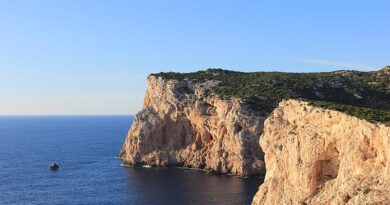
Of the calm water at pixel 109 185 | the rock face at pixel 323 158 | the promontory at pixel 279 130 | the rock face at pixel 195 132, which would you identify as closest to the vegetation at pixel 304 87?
the promontory at pixel 279 130

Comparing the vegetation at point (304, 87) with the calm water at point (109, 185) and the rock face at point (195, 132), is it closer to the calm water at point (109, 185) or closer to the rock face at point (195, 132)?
the rock face at point (195, 132)

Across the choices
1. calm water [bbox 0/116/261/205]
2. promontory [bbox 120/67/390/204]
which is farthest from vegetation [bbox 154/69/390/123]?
calm water [bbox 0/116/261/205]

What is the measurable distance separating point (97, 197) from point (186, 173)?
25730 millimetres

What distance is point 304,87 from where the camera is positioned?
110500 millimetres

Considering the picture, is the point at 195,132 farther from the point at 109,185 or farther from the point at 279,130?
the point at 279,130

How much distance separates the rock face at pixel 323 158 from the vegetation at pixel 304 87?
37037 mm

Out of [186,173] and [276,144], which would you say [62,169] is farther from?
[276,144]

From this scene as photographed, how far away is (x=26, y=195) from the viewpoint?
8388 cm

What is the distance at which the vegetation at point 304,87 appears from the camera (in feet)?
340

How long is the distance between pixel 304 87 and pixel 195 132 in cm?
2776

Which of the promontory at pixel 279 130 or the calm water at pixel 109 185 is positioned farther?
the calm water at pixel 109 185

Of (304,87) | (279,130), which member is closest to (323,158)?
(279,130)

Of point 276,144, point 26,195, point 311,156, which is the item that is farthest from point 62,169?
point 311,156

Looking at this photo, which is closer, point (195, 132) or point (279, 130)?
point (279, 130)
